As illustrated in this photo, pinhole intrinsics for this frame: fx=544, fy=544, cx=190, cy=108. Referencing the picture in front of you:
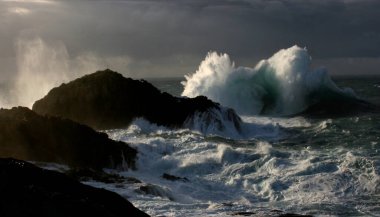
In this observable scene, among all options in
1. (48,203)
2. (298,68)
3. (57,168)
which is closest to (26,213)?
(48,203)

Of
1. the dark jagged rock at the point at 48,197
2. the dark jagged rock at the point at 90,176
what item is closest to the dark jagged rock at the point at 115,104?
the dark jagged rock at the point at 90,176

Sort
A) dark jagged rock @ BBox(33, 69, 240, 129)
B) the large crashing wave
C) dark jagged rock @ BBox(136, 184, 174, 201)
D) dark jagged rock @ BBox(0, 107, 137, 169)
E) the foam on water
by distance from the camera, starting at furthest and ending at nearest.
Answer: the large crashing wave < dark jagged rock @ BBox(33, 69, 240, 129) < dark jagged rock @ BBox(0, 107, 137, 169) < dark jagged rock @ BBox(136, 184, 174, 201) < the foam on water

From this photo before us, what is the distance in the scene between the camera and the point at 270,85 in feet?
142

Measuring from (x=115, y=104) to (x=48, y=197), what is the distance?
21.6 metres

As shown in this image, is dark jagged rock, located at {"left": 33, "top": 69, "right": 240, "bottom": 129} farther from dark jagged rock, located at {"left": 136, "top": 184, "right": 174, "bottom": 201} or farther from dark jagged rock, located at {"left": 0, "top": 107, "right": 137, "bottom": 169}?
dark jagged rock, located at {"left": 136, "top": 184, "right": 174, "bottom": 201}

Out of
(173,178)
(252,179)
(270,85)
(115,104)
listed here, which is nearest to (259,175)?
(252,179)

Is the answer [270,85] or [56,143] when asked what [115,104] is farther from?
[270,85]

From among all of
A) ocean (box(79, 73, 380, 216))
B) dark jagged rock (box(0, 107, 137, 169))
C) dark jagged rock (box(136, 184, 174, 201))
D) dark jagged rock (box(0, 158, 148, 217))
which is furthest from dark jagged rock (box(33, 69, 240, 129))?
dark jagged rock (box(0, 158, 148, 217))

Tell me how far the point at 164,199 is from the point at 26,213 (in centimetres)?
607

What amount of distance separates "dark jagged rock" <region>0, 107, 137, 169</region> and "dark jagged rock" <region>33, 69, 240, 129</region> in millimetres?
9033

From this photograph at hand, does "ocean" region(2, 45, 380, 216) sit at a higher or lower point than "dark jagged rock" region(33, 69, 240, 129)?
lower

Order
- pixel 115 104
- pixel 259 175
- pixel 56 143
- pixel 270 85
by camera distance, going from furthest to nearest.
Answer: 1. pixel 270 85
2. pixel 115 104
3. pixel 56 143
4. pixel 259 175

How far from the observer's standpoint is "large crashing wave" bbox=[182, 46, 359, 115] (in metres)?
40.7

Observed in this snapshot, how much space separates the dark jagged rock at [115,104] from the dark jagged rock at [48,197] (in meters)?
18.4
